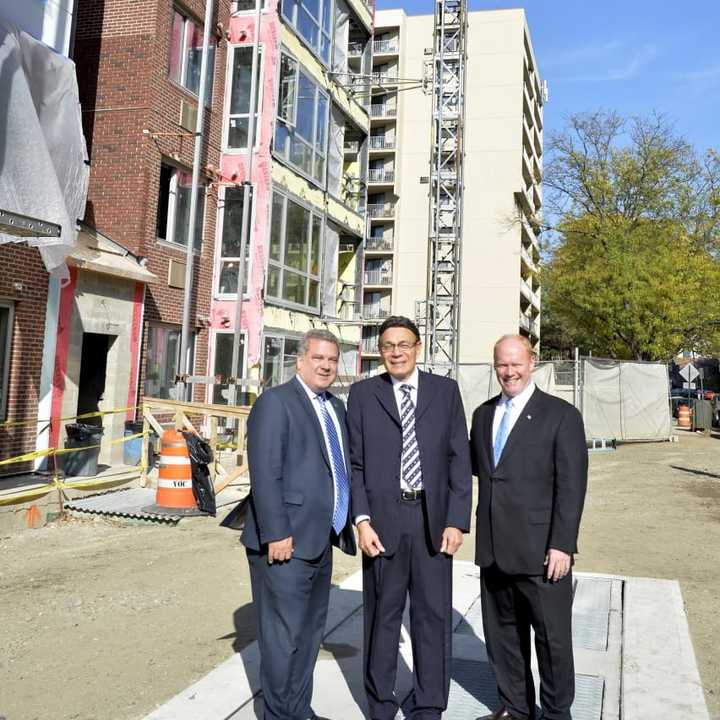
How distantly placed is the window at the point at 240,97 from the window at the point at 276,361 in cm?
439

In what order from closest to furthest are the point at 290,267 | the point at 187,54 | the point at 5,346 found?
the point at 5,346 < the point at 187,54 < the point at 290,267

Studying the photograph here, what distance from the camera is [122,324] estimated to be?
13.4 meters

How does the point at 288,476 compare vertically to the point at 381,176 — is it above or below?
below

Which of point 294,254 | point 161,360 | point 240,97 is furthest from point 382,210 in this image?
point 161,360

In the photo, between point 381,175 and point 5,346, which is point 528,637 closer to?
point 5,346

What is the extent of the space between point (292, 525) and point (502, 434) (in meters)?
1.20

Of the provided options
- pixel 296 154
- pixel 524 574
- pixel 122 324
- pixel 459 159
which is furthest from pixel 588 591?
pixel 459 159

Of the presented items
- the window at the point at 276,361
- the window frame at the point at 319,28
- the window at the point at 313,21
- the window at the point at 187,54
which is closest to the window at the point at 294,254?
the window at the point at 276,361

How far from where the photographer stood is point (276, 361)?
17328mm

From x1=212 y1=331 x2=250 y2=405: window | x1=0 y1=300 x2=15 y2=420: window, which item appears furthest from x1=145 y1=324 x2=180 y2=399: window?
x1=0 y1=300 x2=15 y2=420: window

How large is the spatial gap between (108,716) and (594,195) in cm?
3715

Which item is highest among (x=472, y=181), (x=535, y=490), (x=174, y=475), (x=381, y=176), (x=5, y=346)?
(x=381, y=176)

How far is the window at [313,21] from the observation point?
17.5 metres

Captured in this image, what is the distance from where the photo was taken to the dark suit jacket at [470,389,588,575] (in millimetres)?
3732
